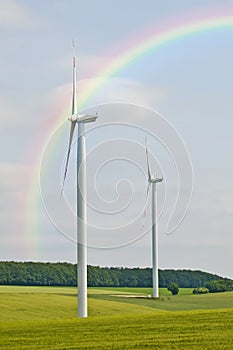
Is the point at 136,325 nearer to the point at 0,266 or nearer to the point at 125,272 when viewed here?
the point at 0,266

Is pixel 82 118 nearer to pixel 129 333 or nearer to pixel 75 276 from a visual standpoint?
pixel 129 333

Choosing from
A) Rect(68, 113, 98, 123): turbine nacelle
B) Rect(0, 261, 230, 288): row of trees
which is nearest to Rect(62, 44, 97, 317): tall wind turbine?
Rect(68, 113, 98, 123): turbine nacelle

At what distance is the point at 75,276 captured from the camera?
121188 millimetres

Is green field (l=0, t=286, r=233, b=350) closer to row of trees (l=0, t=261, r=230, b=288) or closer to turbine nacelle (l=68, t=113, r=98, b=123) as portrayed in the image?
turbine nacelle (l=68, t=113, r=98, b=123)

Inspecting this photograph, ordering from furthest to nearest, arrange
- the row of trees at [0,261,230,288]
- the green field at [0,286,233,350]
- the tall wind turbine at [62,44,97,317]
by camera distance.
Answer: the row of trees at [0,261,230,288]
the tall wind turbine at [62,44,97,317]
the green field at [0,286,233,350]

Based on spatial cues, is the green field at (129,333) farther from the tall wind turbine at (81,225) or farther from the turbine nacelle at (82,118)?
the turbine nacelle at (82,118)

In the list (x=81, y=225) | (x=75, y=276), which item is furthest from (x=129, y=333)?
(x=75, y=276)

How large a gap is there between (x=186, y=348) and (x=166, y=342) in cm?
172

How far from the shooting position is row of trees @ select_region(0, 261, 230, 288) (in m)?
118

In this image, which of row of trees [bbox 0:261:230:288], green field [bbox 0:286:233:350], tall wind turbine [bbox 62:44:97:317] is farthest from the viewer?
row of trees [bbox 0:261:230:288]

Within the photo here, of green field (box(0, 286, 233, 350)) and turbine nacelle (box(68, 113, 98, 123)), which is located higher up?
turbine nacelle (box(68, 113, 98, 123))

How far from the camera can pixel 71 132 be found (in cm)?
4788

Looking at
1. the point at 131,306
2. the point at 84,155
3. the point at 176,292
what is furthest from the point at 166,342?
the point at 176,292

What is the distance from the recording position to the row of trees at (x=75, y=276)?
388ft
